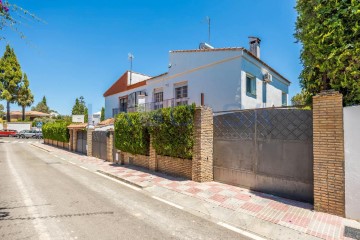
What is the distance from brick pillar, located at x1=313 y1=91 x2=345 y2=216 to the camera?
5.44m

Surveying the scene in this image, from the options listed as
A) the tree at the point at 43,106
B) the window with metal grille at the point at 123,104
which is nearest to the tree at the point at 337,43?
the window with metal grille at the point at 123,104

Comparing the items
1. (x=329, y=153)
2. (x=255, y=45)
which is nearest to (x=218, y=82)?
(x=255, y=45)

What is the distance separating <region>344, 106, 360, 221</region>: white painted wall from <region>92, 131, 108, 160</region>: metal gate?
1466 centimetres

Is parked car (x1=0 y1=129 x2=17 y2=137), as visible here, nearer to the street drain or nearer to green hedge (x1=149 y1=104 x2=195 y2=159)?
green hedge (x1=149 y1=104 x2=195 y2=159)

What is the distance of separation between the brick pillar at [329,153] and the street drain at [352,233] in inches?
24.9

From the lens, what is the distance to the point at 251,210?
603 centimetres

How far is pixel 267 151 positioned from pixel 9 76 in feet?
178

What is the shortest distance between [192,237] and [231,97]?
415 inches

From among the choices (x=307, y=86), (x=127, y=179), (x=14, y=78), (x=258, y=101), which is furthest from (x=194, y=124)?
(x=14, y=78)

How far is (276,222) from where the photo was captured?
5254mm

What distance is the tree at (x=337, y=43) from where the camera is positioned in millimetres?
6457

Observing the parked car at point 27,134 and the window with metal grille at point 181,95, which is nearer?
the window with metal grille at point 181,95

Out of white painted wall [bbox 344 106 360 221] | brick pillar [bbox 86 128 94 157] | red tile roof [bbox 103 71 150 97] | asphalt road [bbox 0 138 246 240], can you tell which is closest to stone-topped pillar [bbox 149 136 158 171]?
asphalt road [bbox 0 138 246 240]

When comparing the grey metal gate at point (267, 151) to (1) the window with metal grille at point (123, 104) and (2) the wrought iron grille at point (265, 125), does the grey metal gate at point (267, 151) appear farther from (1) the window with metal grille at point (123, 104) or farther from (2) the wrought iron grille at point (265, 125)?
(1) the window with metal grille at point (123, 104)
